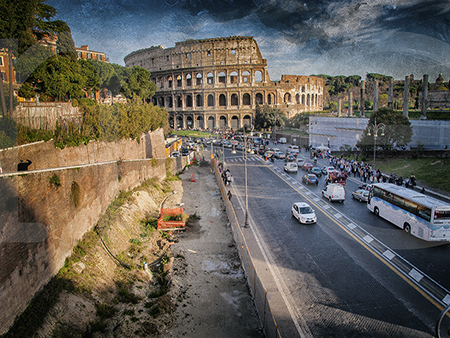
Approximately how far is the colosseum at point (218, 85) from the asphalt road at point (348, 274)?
234ft

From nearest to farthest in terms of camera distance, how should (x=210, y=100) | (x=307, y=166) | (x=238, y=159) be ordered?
(x=307, y=166) → (x=238, y=159) → (x=210, y=100)

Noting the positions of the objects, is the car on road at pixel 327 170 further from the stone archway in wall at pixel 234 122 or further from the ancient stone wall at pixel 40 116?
the stone archway in wall at pixel 234 122

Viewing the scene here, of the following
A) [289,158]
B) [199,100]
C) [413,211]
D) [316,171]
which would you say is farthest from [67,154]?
[199,100]

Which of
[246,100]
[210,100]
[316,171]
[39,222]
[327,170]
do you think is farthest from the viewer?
[210,100]

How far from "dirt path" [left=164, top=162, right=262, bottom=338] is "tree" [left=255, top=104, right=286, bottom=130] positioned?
5887 centimetres

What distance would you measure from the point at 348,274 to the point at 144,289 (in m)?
8.80

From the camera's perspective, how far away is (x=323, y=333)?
1023 centimetres

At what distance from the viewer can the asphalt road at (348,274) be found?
10.6 m

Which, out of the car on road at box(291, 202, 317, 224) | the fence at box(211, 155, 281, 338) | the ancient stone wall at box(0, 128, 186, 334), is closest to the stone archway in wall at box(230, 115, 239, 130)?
the car on road at box(291, 202, 317, 224)

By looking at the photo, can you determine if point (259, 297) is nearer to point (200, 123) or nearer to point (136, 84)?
point (136, 84)

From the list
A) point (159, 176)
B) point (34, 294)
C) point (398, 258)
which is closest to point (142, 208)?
point (159, 176)

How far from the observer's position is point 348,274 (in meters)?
13.6

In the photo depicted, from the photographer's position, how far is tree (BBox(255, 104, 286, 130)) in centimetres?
7875

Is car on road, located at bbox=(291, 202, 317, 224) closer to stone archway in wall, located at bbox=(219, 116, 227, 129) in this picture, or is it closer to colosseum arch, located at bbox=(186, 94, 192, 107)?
stone archway in wall, located at bbox=(219, 116, 227, 129)
